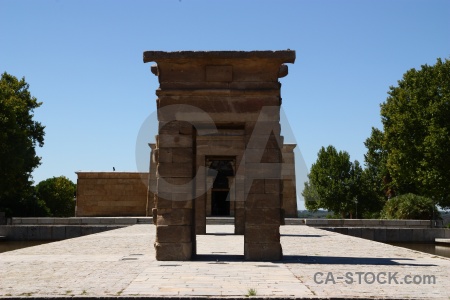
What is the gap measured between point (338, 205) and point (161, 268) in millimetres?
57136

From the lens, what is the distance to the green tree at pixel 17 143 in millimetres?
34938

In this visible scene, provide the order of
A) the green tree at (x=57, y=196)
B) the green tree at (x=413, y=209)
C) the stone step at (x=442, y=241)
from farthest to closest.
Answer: the green tree at (x=57, y=196) < the green tree at (x=413, y=209) < the stone step at (x=442, y=241)

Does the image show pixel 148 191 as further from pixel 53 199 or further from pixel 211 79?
pixel 211 79

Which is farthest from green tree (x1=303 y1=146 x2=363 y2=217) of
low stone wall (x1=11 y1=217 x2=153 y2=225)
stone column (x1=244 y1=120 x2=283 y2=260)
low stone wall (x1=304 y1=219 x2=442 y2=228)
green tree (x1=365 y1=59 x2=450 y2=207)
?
stone column (x1=244 y1=120 x2=283 y2=260)

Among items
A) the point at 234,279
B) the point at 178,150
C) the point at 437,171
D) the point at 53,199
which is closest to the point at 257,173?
the point at 178,150

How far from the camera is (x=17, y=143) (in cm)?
3600

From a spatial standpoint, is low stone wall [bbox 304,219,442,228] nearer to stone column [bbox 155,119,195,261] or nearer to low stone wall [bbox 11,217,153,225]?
low stone wall [bbox 11,217,153,225]

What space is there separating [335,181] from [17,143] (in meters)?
40.5

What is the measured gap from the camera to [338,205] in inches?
2586

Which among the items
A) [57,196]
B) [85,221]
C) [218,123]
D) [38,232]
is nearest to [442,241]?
[218,123]

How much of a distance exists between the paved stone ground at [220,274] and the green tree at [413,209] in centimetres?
1848

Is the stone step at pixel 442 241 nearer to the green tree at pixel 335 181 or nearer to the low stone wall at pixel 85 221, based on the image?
the low stone wall at pixel 85 221

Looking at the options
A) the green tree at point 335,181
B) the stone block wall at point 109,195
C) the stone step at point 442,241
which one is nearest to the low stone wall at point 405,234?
the stone step at point 442,241

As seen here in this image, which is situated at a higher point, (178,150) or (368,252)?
(178,150)
